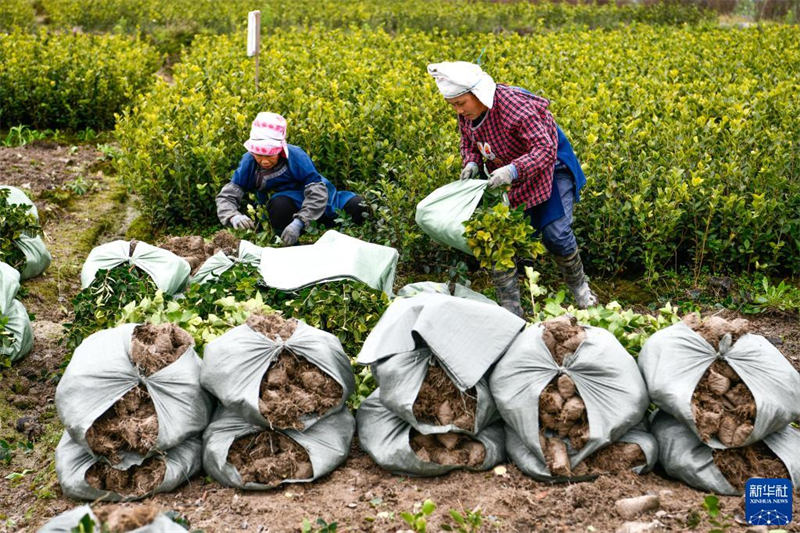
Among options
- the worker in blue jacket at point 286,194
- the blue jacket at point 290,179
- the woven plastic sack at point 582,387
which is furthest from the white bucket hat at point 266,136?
the woven plastic sack at point 582,387

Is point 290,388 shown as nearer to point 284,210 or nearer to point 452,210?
point 452,210

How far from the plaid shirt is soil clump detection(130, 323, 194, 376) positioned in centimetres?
178

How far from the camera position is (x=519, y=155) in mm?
4449

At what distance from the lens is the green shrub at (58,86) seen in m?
9.16

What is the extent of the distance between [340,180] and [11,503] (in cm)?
348

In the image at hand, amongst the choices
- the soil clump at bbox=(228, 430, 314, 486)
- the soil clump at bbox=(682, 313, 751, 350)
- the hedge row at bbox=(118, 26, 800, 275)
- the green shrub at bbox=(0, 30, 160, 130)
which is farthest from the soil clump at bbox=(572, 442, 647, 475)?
the green shrub at bbox=(0, 30, 160, 130)

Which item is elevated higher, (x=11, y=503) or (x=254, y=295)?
(x=254, y=295)

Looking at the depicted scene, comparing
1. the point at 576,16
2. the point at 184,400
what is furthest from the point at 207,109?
the point at 576,16

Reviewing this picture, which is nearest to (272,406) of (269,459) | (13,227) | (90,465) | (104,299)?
(269,459)

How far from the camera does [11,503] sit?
3.40 metres

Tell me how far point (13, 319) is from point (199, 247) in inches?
41.2

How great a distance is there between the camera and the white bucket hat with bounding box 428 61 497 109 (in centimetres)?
410

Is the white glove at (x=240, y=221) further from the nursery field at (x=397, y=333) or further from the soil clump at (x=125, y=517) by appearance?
the soil clump at (x=125, y=517)

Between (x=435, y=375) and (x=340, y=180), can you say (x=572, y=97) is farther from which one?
(x=435, y=375)
